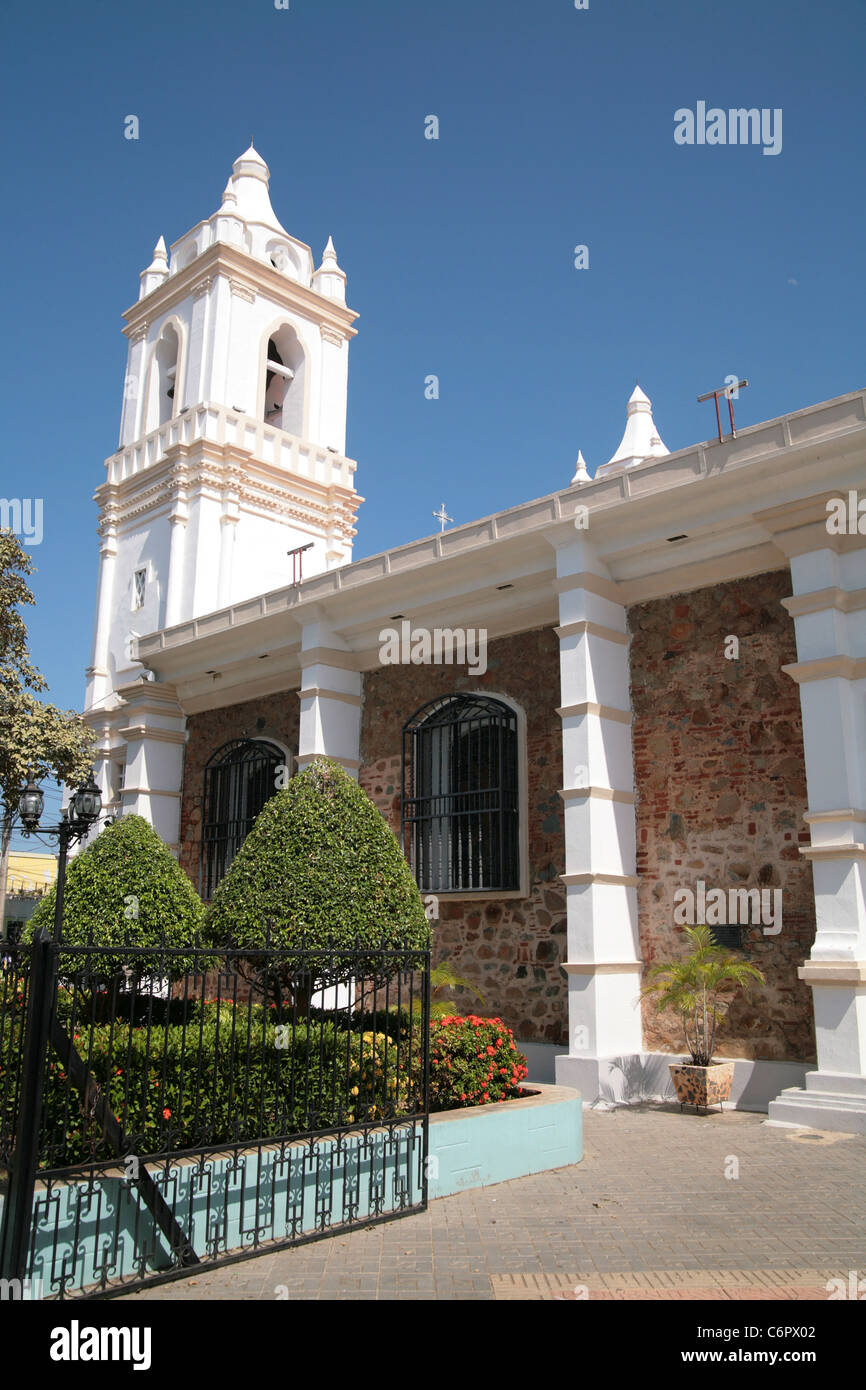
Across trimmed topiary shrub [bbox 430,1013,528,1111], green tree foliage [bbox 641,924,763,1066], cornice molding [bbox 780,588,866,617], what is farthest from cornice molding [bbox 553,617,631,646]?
trimmed topiary shrub [bbox 430,1013,528,1111]

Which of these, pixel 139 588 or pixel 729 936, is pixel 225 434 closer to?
pixel 139 588

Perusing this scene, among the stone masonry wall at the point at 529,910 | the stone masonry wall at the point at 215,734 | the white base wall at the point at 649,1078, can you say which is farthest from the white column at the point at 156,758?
the white base wall at the point at 649,1078

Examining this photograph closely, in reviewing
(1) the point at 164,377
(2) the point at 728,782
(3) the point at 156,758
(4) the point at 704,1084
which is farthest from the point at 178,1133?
(1) the point at 164,377

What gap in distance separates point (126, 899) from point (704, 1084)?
5.73 metres

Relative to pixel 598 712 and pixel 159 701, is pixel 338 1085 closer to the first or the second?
pixel 598 712

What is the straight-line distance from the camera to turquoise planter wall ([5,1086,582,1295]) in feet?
15.9

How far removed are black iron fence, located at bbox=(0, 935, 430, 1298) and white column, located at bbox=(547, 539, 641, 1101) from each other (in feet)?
12.6

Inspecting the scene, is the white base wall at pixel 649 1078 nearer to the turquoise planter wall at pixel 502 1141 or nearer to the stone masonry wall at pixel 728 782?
the stone masonry wall at pixel 728 782

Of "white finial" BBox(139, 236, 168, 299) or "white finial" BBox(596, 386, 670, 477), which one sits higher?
"white finial" BBox(139, 236, 168, 299)

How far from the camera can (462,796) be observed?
1351cm

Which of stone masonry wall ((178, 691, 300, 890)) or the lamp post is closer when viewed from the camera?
the lamp post

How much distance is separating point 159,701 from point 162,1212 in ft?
46.8

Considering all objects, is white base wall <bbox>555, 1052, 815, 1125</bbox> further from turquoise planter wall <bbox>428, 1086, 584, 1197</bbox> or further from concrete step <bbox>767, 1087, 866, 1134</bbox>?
turquoise planter wall <bbox>428, 1086, 584, 1197</bbox>
